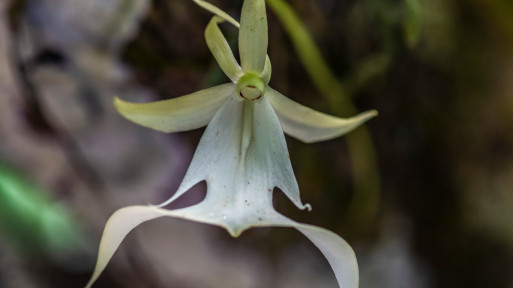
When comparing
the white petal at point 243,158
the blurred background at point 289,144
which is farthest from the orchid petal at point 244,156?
the blurred background at point 289,144

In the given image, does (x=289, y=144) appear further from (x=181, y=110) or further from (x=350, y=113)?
(x=181, y=110)

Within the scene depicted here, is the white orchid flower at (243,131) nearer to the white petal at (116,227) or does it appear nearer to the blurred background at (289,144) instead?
the white petal at (116,227)

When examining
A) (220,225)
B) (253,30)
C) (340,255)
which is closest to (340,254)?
(340,255)

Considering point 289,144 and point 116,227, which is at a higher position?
point 116,227

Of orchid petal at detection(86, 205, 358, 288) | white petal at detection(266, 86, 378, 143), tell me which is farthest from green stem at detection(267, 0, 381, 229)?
orchid petal at detection(86, 205, 358, 288)

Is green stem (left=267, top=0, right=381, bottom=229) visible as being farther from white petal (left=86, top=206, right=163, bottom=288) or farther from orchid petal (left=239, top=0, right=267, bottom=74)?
white petal (left=86, top=206, right=163, bottom=288)

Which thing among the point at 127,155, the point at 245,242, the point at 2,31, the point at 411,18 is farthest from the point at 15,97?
the point at 411,18

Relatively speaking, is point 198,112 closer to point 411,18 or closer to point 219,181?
point 219,181
